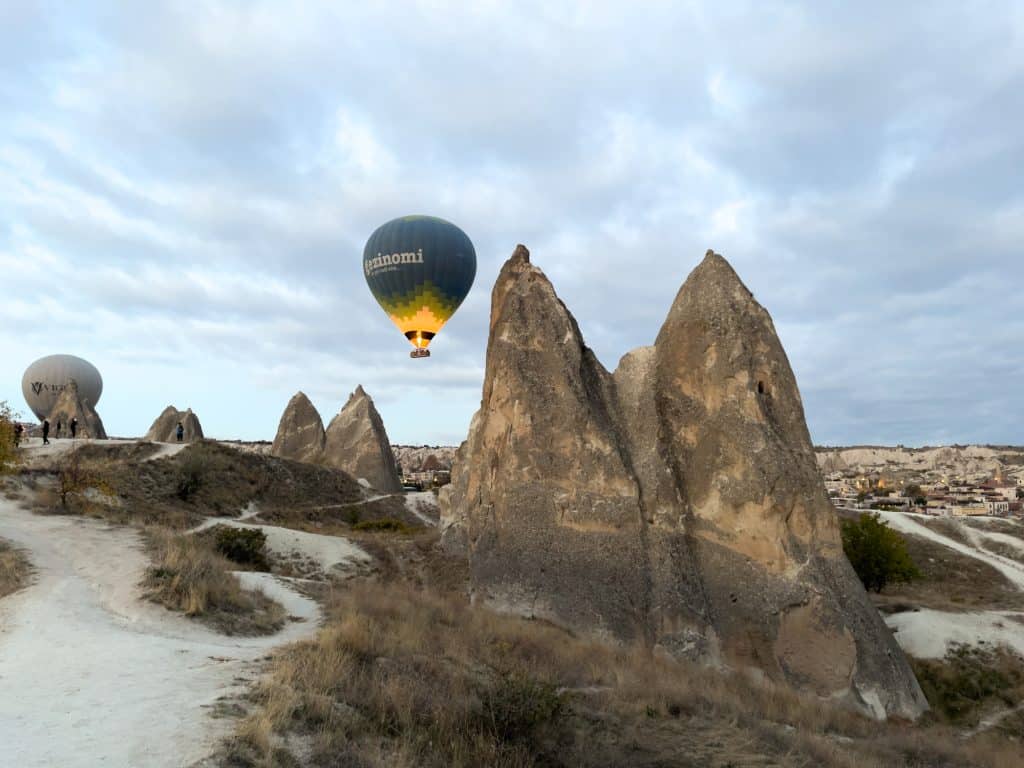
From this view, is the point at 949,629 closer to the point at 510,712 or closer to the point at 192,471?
the point at 510,712

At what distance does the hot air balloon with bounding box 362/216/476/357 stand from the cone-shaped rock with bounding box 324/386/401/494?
19.4 meters

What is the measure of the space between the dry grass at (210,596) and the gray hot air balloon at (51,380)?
192 feet

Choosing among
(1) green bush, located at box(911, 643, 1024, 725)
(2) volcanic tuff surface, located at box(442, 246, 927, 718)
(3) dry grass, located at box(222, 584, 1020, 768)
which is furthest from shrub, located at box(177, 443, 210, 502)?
(1) green bush, located at box(911, 643, 1024, 725)

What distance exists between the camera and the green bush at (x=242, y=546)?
69.5 feet

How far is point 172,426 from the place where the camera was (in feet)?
203

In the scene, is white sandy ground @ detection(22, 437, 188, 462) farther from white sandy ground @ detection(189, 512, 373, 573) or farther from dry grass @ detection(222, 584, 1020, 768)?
dry grass @ detection(222, 584, 1020, 768)

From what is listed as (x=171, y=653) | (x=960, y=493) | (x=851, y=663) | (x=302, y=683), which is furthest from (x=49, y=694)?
(x=960, y=493)

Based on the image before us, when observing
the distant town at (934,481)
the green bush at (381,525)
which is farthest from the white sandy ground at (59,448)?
the distant town at (934,481)

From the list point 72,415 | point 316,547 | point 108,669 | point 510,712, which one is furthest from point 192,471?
point 510,712

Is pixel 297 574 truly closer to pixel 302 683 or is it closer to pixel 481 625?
pixel 481 625

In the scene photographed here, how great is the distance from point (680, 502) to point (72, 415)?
55.0 meters

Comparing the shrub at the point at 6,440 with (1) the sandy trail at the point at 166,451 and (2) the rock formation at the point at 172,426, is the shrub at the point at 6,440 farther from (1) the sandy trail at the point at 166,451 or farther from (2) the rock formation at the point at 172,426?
(2) the rock formation at the point at 172,426

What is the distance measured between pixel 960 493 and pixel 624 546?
87.6 metres

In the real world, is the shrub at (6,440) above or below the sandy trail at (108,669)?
above
